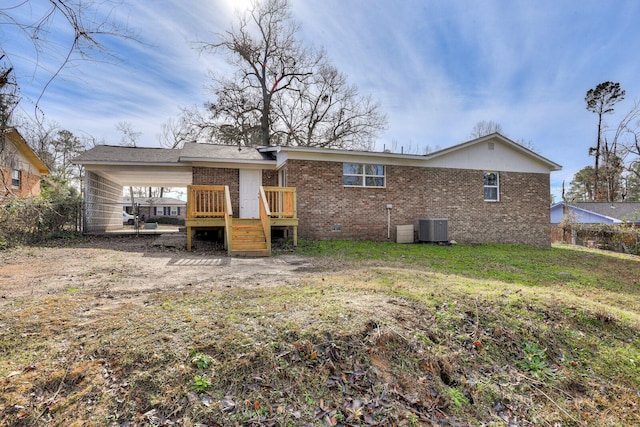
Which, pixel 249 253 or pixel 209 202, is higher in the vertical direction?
pixel 209 202

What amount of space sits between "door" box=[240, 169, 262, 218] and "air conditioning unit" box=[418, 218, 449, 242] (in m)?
6.74

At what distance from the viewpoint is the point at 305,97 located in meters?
24.1

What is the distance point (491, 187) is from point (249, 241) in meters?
10.9

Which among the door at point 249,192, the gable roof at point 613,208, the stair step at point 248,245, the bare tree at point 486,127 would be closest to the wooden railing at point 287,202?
the stair step at point 248,245

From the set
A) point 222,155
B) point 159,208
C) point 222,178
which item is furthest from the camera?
point 159,208

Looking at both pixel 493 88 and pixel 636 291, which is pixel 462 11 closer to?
pixel 636 291

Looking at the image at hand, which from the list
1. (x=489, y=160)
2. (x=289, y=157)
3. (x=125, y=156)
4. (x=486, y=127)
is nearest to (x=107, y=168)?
(x=125, y=156)

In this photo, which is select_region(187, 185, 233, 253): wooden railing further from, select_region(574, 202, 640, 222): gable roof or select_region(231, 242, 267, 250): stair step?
select_region(574, 202, 640, 222): gable roof

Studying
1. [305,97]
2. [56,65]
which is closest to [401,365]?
[56,65]

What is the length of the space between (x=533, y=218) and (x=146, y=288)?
1564 centimetres

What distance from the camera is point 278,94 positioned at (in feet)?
77.9

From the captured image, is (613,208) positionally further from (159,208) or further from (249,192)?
(159,208)

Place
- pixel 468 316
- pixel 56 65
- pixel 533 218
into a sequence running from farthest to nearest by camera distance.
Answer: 1. pixel 533 218
2. pixel 468 316
3. pixel 56 65

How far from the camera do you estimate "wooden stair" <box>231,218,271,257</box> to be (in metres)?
8.91
